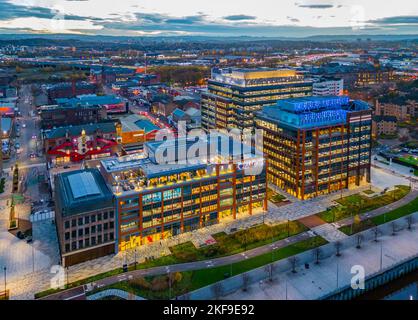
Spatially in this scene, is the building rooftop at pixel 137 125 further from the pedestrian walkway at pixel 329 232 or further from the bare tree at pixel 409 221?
the bare tree at pixel 409 221

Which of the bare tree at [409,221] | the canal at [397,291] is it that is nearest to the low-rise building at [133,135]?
the bare tree at [409,221]

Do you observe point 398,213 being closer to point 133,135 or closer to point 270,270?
point 270,270

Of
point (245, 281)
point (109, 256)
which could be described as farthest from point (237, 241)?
point (109, 256)

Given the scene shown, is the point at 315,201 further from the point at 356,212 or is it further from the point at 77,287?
the point at 77,287

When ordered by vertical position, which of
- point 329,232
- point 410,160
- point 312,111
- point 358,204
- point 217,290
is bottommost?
point 217,290

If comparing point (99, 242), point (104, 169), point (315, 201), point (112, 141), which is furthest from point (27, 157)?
point (315, 201)

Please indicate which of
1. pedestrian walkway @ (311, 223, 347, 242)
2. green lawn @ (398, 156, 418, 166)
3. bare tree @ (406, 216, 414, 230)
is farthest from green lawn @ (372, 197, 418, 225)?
green lawn @ (398, 156, 418, 166)

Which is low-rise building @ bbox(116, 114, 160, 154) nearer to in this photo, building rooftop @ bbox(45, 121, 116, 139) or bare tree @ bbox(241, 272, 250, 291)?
building rooftop @ bbox(45, 121, 116, 139)
